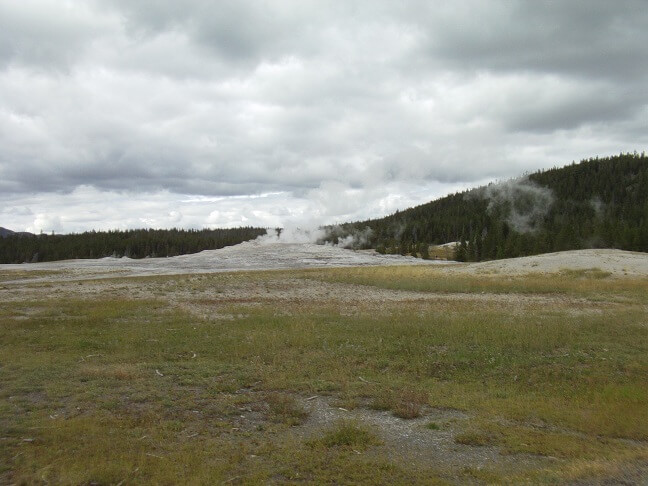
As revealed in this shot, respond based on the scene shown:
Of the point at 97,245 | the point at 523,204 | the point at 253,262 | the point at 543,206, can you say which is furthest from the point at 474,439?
the point at 523,204

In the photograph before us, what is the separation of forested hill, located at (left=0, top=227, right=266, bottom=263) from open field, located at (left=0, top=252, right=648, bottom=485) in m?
137

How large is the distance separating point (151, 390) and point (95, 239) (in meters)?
171

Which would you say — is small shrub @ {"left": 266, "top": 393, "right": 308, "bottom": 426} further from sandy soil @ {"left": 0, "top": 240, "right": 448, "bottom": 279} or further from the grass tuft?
sandy soil @ {"left": 0, "top": 240, "right": 448, "bottom": 279}

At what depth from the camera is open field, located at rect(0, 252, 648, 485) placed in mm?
8148

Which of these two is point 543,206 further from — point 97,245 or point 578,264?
point 97,245

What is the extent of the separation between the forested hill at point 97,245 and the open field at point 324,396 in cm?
13735

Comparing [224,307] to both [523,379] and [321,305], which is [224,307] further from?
[523,379]

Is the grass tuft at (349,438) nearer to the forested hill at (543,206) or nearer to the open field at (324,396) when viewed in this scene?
the open field at (324,396)

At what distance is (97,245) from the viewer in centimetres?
15812

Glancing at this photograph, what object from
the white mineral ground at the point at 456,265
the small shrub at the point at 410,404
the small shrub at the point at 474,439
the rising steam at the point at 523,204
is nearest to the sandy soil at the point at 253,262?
the white mineral ground at the point at 456,265

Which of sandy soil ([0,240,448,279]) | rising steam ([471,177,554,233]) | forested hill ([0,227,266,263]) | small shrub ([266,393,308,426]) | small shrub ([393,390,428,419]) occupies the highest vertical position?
rising steam ([471,177,554,233])

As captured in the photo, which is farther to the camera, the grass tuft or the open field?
the grass tuft

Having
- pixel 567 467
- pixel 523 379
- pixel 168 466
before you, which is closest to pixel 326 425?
pixel 168 466

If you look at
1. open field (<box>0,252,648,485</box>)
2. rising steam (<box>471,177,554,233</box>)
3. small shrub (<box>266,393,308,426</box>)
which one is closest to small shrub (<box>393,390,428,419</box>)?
open field (<box>0,252,648,485</box>)
